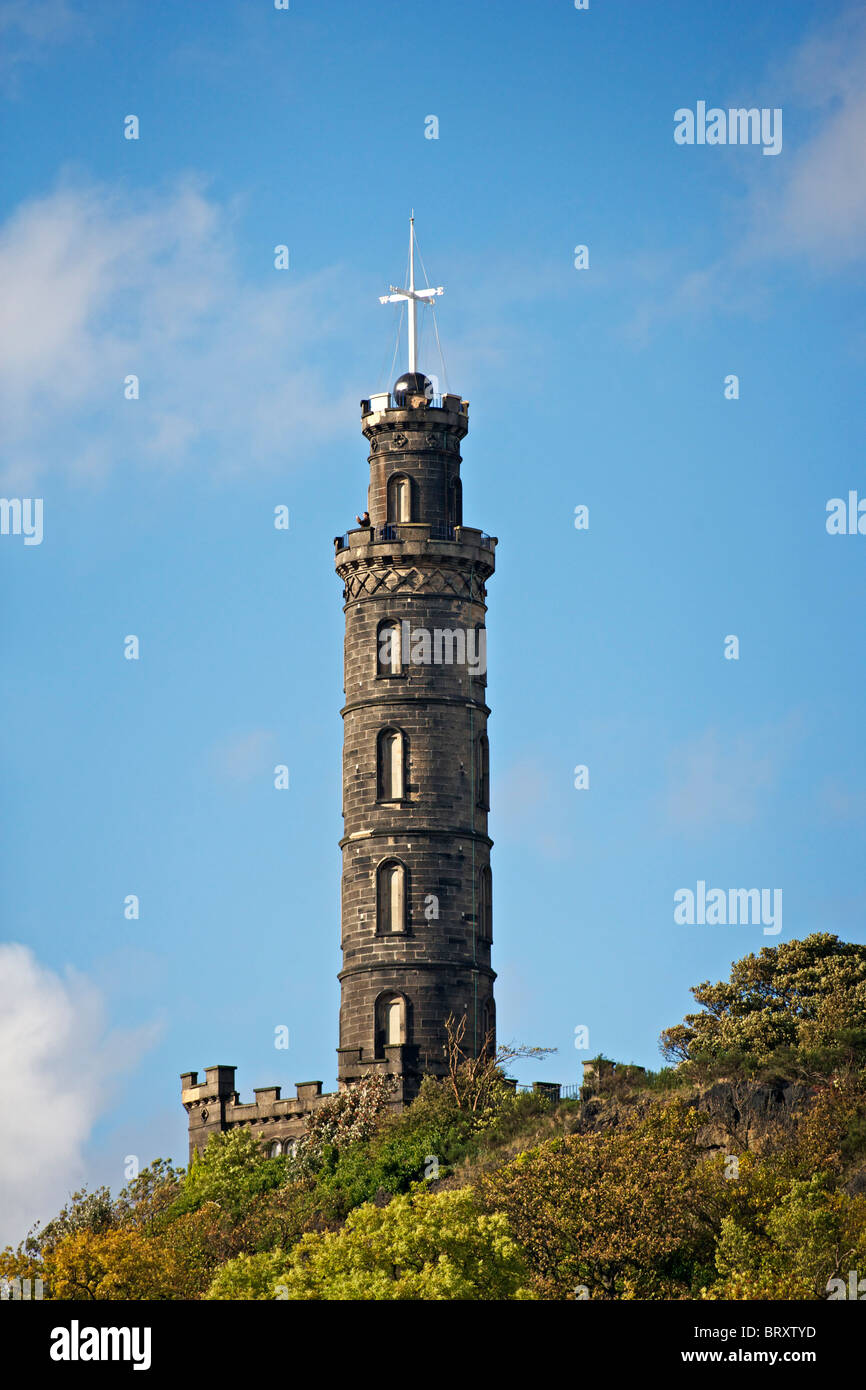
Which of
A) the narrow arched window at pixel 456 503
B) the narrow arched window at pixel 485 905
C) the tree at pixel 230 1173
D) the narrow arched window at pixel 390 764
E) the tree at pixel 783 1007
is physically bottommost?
the tree at pixel 230 1173

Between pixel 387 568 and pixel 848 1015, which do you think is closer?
pixel 848 1015

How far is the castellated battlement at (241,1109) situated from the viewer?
7344 centimetres

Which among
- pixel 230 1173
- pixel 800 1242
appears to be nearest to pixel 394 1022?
pixel 230 1173

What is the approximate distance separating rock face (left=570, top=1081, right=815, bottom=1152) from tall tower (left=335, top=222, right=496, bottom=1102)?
424 inches

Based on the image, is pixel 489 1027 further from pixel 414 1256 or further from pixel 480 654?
pixel 414 1256

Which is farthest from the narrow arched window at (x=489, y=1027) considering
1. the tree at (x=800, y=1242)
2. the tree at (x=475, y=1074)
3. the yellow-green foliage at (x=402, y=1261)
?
the yellow-green foliage at (x=402, y=1261)

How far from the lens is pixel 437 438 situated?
254 ft

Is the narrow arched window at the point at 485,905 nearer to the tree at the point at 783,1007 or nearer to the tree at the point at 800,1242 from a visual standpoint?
the tree at the point at 783,1007

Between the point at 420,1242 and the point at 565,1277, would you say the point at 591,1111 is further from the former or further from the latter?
the point at 420,1242

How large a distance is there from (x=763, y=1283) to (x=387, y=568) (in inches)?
1346

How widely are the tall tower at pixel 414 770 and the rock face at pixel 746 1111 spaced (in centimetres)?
1077

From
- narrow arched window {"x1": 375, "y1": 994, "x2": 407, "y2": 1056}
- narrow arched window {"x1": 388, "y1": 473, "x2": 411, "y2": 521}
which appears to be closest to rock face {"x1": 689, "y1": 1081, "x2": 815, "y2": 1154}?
narrow arched window {"x1": 375, "y1": 994, "x2": 407, "y2": 1056}
